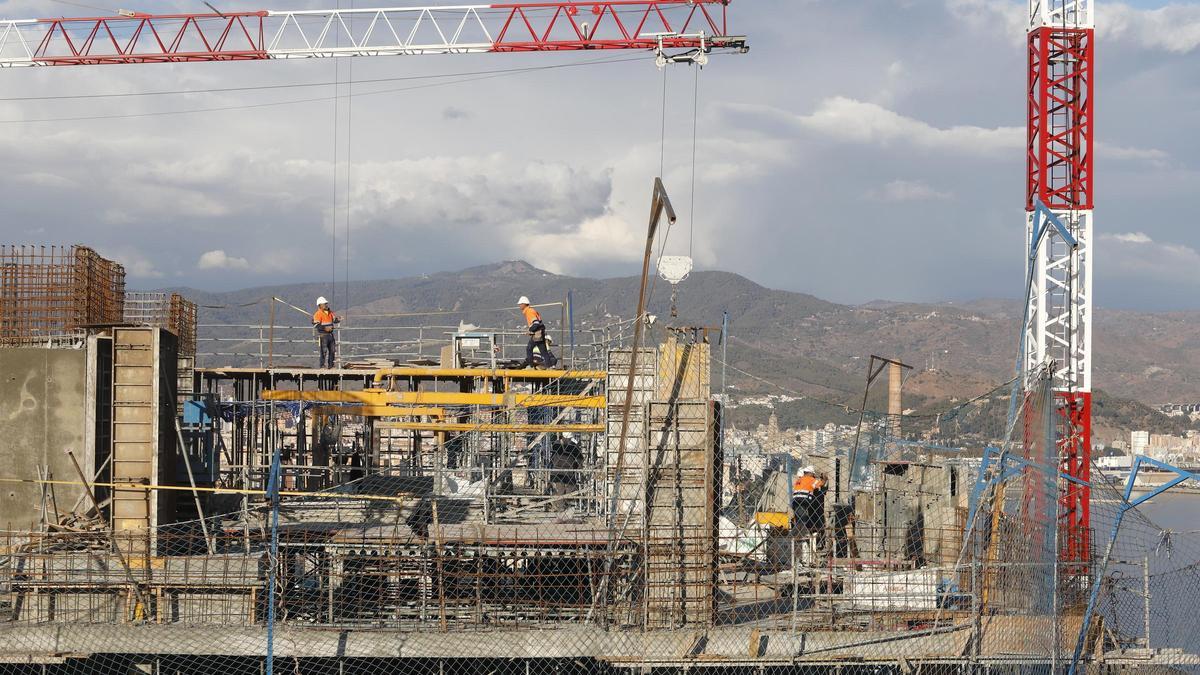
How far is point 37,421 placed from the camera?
61.6 ft

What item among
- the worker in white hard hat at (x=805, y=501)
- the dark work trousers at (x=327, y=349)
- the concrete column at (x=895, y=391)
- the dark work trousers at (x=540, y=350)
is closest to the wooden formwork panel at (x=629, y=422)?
the worker in white hard hat at (x=805, y=501)

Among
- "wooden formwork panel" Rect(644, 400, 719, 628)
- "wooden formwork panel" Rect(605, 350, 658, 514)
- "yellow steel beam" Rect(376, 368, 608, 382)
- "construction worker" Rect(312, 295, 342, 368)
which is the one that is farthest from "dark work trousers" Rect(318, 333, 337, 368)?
"wooden formwork panel" Rect(644, 400, 719, 628)

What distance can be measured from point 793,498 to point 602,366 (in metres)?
5.86

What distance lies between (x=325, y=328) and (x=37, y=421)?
10080 mm

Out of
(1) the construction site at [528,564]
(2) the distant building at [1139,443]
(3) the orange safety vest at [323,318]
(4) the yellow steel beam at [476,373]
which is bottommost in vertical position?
(2) the distant building at [1139,443]

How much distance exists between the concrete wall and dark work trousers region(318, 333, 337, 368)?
10.1 m

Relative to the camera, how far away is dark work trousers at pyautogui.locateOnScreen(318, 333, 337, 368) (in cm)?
2875

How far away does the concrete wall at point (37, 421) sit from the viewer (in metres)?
18.7

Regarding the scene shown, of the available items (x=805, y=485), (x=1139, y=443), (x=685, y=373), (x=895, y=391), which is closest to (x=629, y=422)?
(x=685, y=373)

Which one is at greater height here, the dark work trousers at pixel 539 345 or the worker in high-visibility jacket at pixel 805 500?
the dark work trousers at pixel 539 345

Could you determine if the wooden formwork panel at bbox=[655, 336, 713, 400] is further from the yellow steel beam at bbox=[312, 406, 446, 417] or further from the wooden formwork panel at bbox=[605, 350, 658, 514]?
the yellow steel beam at bbox=[312, 406, 446, 417]

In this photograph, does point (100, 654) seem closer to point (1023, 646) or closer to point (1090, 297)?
point (1023, 646)

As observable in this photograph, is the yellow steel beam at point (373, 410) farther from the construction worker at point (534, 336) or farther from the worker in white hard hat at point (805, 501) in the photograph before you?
the worker in white hard hat at point (805, 501)

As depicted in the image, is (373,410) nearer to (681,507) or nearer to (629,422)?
(629,422)
